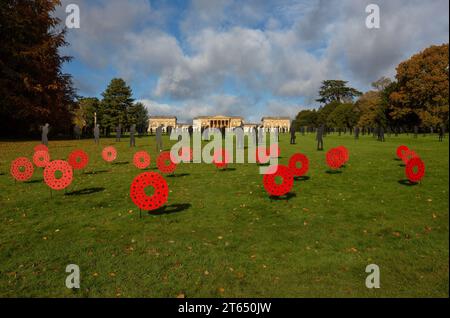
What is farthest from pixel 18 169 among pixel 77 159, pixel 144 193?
pixel 144 193

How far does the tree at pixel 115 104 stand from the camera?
72875 mm

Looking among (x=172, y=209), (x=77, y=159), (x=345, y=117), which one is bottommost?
(x=172, y=209)

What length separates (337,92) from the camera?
118 m

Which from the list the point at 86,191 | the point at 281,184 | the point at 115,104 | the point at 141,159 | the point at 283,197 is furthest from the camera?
the point at 115,104

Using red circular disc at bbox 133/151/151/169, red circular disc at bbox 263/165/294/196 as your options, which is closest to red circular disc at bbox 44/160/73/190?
red circular disc at bbox 133/151/151/169

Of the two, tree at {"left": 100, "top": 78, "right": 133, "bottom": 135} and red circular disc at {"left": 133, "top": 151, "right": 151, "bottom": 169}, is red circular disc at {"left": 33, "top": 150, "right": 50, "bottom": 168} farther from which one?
tree at {"left": 100, "top": 78, "right": 133, "bottom": 135}

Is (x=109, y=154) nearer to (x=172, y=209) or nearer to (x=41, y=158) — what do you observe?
(x=41, y=158)

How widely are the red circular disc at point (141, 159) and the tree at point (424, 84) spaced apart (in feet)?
127

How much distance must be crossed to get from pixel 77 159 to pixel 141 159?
2910 millimetres

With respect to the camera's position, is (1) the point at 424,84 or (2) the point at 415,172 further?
(1) the point at 424,84

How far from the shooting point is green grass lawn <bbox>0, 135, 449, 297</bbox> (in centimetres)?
451

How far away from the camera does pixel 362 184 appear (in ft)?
35.5
